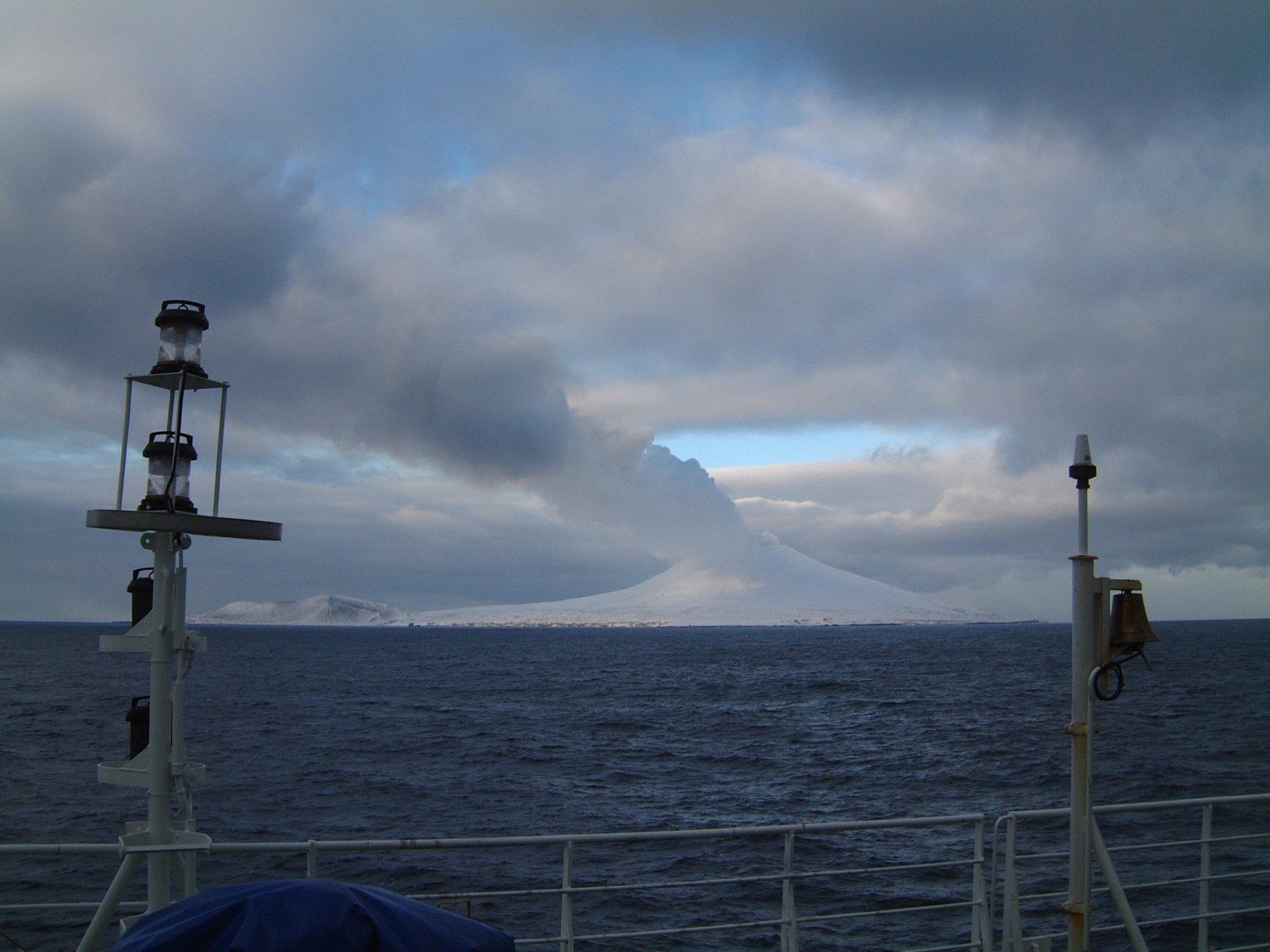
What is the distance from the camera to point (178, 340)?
5871 mm

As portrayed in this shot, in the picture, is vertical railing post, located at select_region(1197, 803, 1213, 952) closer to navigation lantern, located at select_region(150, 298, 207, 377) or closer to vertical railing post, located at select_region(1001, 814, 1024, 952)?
vertical railing post, located at select_region(1001, 814, 1024, 952)

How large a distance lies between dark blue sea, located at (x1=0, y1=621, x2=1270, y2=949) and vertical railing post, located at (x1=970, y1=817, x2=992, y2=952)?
18.6 ft

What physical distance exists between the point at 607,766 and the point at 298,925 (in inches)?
1332

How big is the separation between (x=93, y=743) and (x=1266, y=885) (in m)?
41.1

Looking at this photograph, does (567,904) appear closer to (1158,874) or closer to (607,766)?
(1158,874)

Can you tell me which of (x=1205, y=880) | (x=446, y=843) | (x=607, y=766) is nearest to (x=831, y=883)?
(x=1205, y=880)

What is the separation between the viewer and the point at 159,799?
549 centimetres

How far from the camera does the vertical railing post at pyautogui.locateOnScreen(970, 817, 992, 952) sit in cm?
605

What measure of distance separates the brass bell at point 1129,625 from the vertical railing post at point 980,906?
4.92 ft

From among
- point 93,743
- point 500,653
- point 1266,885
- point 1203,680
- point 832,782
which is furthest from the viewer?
point 500,653

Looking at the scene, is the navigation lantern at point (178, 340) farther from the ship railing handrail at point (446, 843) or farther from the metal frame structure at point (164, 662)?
the ship railing handrail at point (446, 843)

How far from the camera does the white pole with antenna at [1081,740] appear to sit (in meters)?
5.05

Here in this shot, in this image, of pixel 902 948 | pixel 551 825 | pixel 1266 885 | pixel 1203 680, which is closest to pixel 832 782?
pixel 551 825

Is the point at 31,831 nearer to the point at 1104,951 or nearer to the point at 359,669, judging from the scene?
the point at 1104,951
